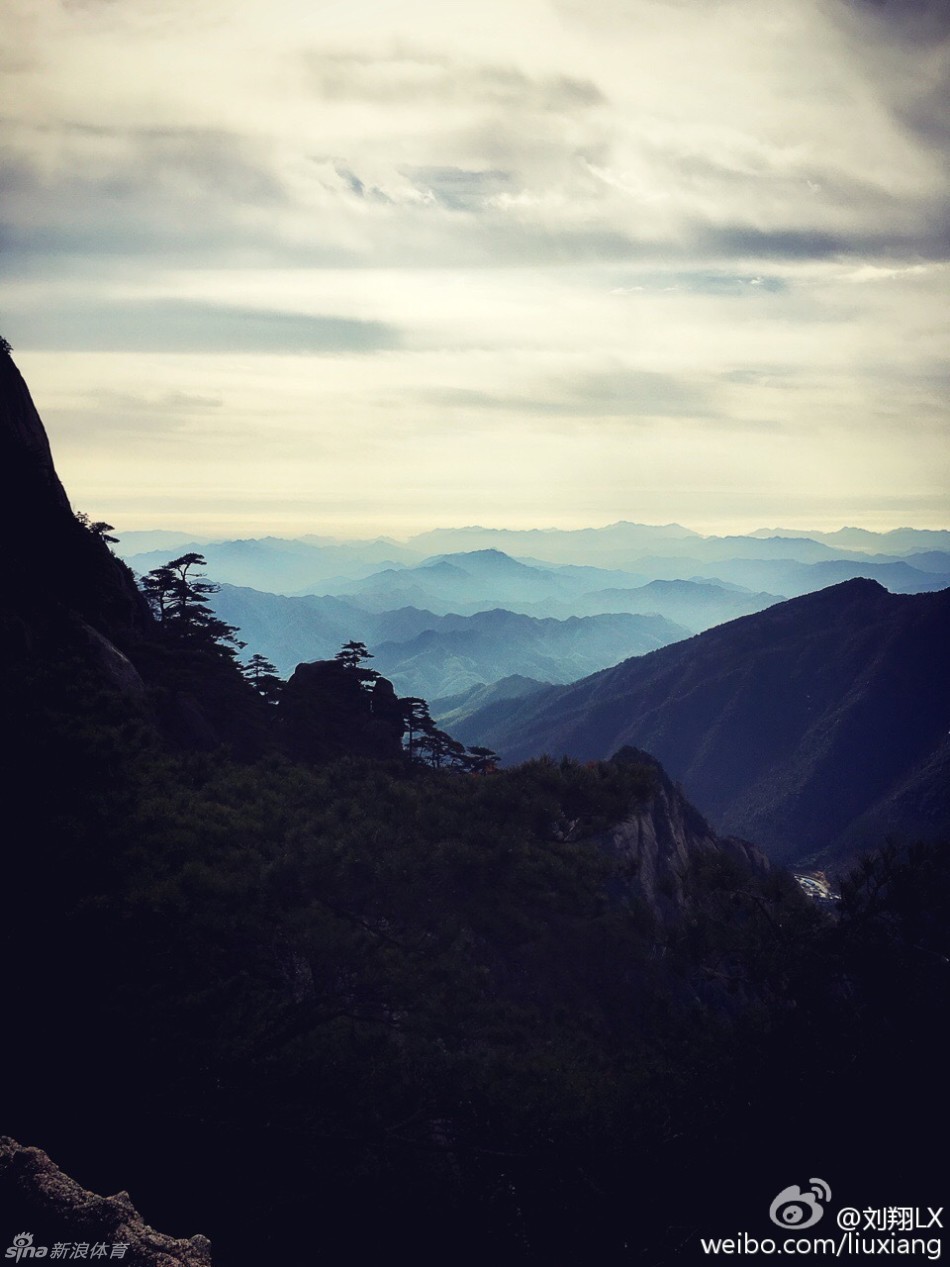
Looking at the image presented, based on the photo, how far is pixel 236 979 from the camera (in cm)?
1562

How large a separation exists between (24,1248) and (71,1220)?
55cm

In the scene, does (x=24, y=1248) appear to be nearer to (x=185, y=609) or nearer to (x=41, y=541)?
(x=41, y=541)

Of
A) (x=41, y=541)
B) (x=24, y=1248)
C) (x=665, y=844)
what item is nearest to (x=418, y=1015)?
(x=24, y=1248)

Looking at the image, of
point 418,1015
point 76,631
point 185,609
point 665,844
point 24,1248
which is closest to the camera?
point 24,1248

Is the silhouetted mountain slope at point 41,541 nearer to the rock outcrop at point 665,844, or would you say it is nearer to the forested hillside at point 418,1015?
the forested hillside at point 418,1015

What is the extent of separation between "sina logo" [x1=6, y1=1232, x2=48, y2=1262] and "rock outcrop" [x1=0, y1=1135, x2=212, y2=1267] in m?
0.01

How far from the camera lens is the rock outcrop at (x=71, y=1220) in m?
9.62

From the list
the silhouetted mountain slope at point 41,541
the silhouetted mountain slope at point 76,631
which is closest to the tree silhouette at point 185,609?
the silhouetted mountain slope at point 76,631

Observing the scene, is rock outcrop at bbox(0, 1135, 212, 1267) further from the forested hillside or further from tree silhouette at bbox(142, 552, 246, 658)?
tree silhouette at bbox(142, 552, 246, 658)

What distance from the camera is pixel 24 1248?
9539mm

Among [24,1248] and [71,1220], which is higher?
[71,1220]

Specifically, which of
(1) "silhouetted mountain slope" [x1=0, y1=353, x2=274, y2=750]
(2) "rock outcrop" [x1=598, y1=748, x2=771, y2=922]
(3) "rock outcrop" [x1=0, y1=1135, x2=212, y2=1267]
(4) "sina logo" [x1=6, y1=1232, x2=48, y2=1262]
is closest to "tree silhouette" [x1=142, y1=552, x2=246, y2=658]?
(1) "silhouetted mountain slope" [x1=0, y1=353, x2=274, y2=750]

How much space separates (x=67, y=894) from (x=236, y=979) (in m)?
3.83

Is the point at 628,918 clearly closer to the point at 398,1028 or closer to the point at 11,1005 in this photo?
the point at 398,1028
